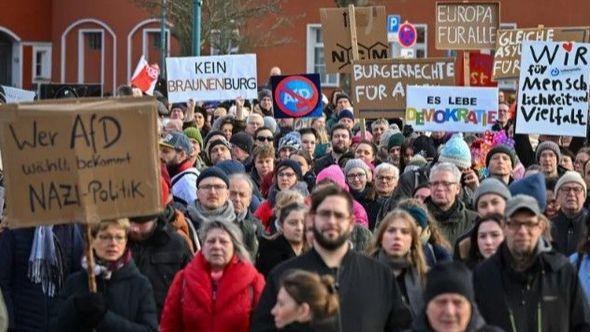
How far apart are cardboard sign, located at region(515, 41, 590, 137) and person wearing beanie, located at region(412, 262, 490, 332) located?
8.14 meters

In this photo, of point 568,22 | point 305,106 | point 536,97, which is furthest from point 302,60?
point 536,97

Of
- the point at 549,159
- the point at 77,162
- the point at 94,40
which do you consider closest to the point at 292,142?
the point at 549,159

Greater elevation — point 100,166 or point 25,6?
point 25,6

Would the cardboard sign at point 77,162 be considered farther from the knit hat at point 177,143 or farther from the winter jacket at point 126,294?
the knit hat at point 177,143

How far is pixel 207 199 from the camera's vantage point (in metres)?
10.7

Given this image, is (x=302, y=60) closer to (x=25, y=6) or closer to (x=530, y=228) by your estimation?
(x=25, y=6)

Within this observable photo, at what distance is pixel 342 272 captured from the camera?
794 centimetres

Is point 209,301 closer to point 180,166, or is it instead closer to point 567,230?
point 567,230

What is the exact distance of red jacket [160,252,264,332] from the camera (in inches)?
343

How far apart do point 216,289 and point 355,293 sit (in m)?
1.06

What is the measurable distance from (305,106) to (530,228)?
37.9 feet

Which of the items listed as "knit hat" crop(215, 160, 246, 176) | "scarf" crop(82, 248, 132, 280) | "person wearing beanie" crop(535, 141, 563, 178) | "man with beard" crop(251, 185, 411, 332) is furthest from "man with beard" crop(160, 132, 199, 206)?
"man with beard" crop(251, 185, 411, 332)

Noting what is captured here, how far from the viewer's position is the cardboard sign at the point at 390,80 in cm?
1734

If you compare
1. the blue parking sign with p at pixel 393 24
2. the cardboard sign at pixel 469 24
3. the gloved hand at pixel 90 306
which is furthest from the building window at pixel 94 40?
the gloved hand at pixel 90 306
